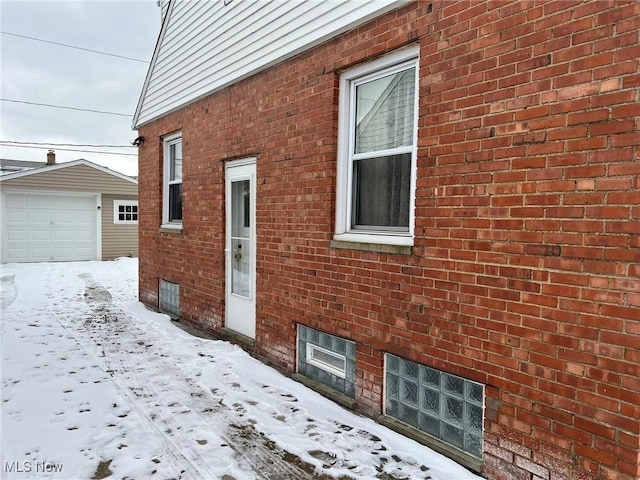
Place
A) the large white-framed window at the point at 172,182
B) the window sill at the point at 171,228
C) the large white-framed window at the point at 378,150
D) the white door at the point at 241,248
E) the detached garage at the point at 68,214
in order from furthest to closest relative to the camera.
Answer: the detached garage at the point at 68,214, the large white-framed window at the point at 172,182, the window sill at the point at 171,228, the white door at the point at 241,248, the large white-framed window at the point at 378,150

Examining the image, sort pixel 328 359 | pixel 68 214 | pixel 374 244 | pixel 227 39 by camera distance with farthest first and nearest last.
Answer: pixel 68 214 < pixel 227 39 < pixel 328 359 < pixel 374 244

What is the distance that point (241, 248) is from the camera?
593 cm

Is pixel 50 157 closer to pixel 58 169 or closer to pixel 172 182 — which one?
pixel 58 169

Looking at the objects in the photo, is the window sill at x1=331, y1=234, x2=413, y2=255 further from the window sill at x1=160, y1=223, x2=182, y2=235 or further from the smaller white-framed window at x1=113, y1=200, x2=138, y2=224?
the smaller white-framed window at x1=113, y1=200, x2=138, y2=224

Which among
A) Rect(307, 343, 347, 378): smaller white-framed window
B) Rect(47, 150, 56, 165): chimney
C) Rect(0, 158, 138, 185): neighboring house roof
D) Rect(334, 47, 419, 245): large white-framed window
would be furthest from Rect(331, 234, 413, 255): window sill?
Rect(47, 150, 56, 165): chimney

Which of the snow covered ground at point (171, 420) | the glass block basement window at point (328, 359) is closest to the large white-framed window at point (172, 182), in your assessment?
the snow covered ground at point (171, 420)

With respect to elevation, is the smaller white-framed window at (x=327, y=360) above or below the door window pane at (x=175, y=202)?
below

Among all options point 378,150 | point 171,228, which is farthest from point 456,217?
point 171,228

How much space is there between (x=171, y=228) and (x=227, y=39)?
11.2 ft

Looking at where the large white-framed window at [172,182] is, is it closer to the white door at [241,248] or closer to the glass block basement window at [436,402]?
the white door at [241,248]

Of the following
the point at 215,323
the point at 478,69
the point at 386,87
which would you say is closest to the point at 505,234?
the point at 478,69

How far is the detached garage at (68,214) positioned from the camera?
15.8 meters

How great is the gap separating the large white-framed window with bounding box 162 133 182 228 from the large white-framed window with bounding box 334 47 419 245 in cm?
454

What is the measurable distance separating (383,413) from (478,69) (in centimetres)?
278
